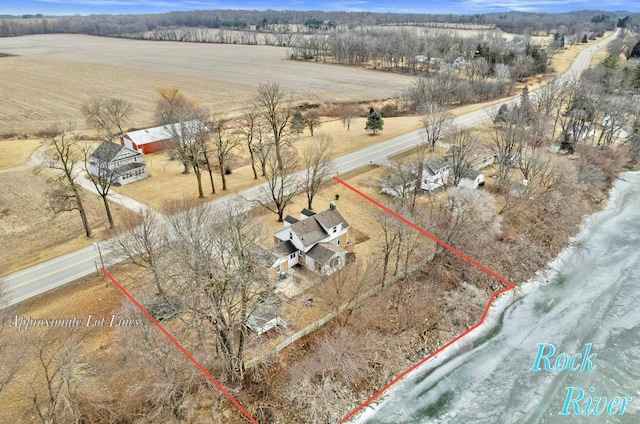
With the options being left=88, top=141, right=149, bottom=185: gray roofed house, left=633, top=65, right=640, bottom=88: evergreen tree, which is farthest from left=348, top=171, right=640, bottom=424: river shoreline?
left=633, top=65, right=640, bottom=88: evergreen tree

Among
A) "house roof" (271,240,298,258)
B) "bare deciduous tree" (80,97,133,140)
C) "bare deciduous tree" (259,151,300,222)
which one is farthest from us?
"bare deciduous tree" (80,97,133,140)

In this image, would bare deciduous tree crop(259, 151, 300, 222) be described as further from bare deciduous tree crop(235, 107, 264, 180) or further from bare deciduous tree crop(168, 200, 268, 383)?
bare deciduous tree crop(168, 200, 268, 383)

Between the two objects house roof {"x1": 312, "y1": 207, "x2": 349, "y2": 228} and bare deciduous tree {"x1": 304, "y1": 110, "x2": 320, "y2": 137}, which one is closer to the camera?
house roof {"x1": 312, "y1": 207, "x2": 349, "y2": 228}

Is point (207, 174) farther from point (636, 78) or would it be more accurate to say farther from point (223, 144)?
point (636, 78)

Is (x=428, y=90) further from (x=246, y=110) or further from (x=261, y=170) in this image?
(x=261, y=170)

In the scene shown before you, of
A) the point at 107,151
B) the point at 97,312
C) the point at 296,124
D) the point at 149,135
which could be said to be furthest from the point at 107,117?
the point at 97,312

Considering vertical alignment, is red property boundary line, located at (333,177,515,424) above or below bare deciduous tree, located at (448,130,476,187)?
below

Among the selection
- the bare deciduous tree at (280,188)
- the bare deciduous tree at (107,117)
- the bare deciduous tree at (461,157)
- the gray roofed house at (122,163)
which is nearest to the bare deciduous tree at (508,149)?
the bare deciduous tree at (461,157)
